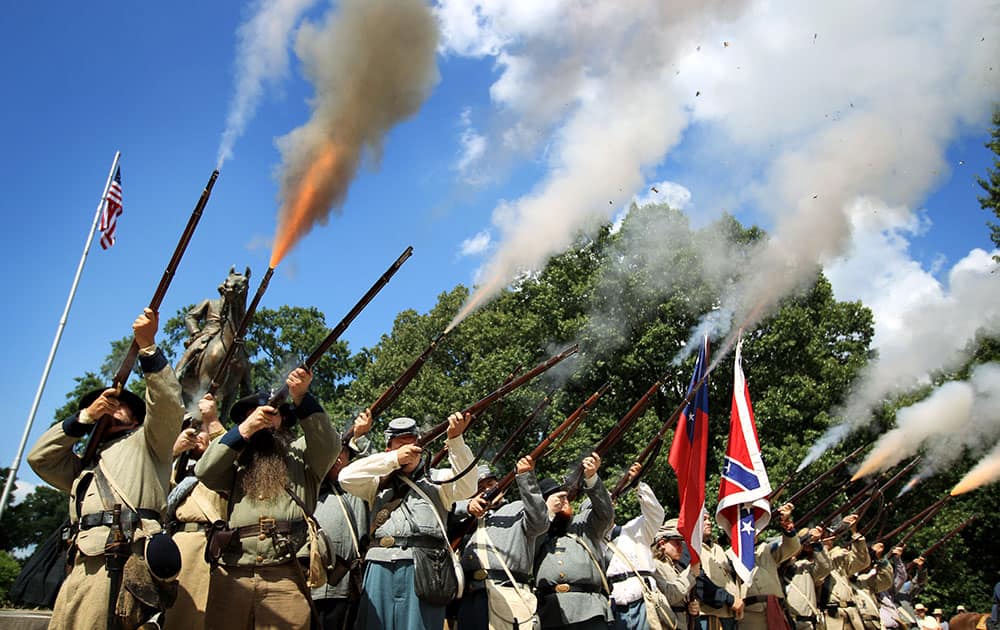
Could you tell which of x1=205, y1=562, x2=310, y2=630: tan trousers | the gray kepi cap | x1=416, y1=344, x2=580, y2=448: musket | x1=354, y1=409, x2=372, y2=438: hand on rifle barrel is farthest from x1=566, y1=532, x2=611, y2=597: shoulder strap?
x1=205, y1=562, x2=310, y2=630: tan trousers

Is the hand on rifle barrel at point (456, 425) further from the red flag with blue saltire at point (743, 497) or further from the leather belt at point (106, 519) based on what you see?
the red flag with blue saltire at point (743, 497)

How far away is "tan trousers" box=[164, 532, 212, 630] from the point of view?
545cm

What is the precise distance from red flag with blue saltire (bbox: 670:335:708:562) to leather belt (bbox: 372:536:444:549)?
12.8ft

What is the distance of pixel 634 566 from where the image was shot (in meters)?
8.30

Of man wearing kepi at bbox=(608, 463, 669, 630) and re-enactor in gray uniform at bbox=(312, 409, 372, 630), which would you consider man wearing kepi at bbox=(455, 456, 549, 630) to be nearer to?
re-enactor in gray uniform at bbox=(312, 409, 372, 630)

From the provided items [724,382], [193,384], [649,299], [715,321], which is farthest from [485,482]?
[724,382]

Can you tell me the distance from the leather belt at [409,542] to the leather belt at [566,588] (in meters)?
1.72

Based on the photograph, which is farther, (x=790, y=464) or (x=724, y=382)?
(x=724, y=382)

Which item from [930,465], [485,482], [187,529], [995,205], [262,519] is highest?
[995,205]

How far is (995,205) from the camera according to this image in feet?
81.8

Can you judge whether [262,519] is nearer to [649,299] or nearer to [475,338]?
[649,299]

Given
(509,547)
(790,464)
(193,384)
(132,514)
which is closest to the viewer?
(132,514)

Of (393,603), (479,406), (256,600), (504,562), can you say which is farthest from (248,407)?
(504,562)

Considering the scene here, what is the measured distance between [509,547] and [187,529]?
2.69m
